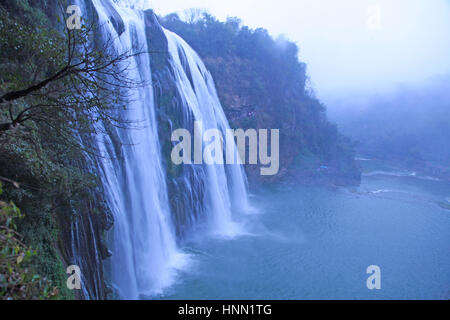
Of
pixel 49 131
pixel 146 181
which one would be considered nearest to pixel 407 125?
pixel 146 181

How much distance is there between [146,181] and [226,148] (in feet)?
21.3

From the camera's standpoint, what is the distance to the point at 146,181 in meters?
9.07

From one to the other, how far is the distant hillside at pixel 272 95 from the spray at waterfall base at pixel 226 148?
645 millimetres

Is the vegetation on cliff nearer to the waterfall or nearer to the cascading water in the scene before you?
the waterfall

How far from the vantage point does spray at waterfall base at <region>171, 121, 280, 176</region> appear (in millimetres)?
11453

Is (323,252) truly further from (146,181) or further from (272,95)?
(272,95)

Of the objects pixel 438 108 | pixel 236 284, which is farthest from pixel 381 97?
pixel 236 284

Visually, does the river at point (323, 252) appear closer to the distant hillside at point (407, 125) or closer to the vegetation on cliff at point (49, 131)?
the vegetation on cliff at point (49, 131)

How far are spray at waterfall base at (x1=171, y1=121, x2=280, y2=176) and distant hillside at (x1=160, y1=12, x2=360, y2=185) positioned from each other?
0.65 meters

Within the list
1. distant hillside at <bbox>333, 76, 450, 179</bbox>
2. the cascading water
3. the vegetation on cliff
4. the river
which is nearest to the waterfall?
the cascading water

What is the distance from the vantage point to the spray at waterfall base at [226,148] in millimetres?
11453

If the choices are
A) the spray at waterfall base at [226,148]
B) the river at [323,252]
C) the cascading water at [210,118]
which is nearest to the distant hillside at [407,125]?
the spray at waterfall base at [226,148]
